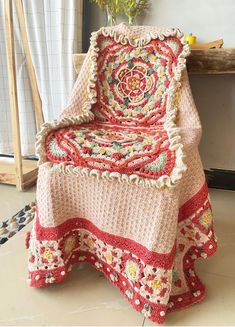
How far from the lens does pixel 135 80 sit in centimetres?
114

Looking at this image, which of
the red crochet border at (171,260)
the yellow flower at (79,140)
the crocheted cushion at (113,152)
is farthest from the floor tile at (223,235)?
the yellow flower at (79,140)

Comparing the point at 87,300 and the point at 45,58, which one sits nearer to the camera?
the point at 87,300

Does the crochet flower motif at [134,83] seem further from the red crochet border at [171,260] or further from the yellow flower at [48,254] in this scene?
the yellow flower at [48,254]

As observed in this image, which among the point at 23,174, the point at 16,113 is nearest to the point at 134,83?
the point at 16,113

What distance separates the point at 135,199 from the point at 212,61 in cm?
76

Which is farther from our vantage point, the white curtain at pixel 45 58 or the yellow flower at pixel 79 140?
the white curtain at pixel 45 58

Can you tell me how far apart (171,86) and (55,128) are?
459 mm

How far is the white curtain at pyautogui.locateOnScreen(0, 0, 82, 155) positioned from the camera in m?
1.46

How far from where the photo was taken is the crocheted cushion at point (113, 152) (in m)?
0.75

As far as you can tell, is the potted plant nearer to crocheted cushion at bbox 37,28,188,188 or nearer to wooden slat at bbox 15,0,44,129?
crocheted cushion at bbox 37,28,188,188

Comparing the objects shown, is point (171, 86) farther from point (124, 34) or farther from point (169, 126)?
point (124, 34)

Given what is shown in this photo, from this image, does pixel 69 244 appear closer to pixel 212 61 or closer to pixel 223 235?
pixel 223 235

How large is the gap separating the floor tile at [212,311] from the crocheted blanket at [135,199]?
28 millimetres

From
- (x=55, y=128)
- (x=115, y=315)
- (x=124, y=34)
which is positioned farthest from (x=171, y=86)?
(x=115, y=315)
